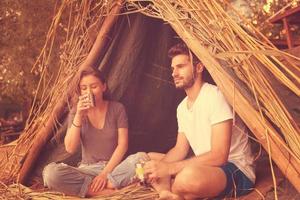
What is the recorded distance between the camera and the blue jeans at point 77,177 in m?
3.27

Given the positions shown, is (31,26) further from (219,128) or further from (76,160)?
(219,128)

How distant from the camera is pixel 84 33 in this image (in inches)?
150

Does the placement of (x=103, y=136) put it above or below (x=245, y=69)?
below

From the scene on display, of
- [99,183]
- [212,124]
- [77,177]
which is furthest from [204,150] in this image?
[77,177]

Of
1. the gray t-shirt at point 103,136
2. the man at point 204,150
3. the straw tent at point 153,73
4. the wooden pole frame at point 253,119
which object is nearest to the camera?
the wooden pole frame at point 253,119

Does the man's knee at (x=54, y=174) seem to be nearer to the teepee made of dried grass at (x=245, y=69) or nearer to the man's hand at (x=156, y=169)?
the man's hand at (x=156, y=169)

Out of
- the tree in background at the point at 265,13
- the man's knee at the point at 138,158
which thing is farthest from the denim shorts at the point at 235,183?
the tree in background at the point at 265,13

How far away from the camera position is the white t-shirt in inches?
112

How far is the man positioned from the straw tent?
228 millimetres

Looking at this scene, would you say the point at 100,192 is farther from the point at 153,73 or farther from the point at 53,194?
the point at 153,73

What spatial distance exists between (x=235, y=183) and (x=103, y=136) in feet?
3.64

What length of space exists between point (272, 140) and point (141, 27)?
5.77 feet

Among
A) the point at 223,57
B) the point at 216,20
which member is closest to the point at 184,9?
the point at 216,20

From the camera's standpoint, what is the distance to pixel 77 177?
3314 mm
